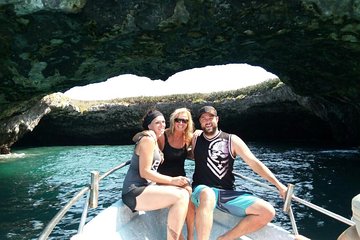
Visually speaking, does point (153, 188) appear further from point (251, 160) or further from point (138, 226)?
point (251, 160)

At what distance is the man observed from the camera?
17.8 feet

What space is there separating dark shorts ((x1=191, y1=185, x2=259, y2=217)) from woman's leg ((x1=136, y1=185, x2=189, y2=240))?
0.94 feet

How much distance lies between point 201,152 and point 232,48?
8210 mm

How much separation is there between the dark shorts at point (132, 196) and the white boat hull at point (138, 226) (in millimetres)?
347

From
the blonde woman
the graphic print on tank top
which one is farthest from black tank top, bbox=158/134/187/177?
the graphic print on tank top

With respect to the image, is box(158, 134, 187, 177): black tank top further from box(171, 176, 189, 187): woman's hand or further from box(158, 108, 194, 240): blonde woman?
box(171, 176, 189, 187): woman's hand

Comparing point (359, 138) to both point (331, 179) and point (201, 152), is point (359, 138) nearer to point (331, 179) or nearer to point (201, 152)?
point (331, 179)

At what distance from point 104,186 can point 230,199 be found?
11372mm

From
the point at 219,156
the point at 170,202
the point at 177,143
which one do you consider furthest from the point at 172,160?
the point at 170,202

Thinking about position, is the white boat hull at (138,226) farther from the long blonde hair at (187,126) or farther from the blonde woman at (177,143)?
the long blonde hair at (187,126)

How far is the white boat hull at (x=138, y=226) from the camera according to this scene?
210 inches

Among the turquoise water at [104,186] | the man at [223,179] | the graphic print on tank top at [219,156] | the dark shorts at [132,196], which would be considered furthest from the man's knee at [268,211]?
the turquoise water at [104,186]

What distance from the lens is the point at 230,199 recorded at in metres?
5.61

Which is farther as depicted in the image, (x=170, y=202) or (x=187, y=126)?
(x=187, y=126)
